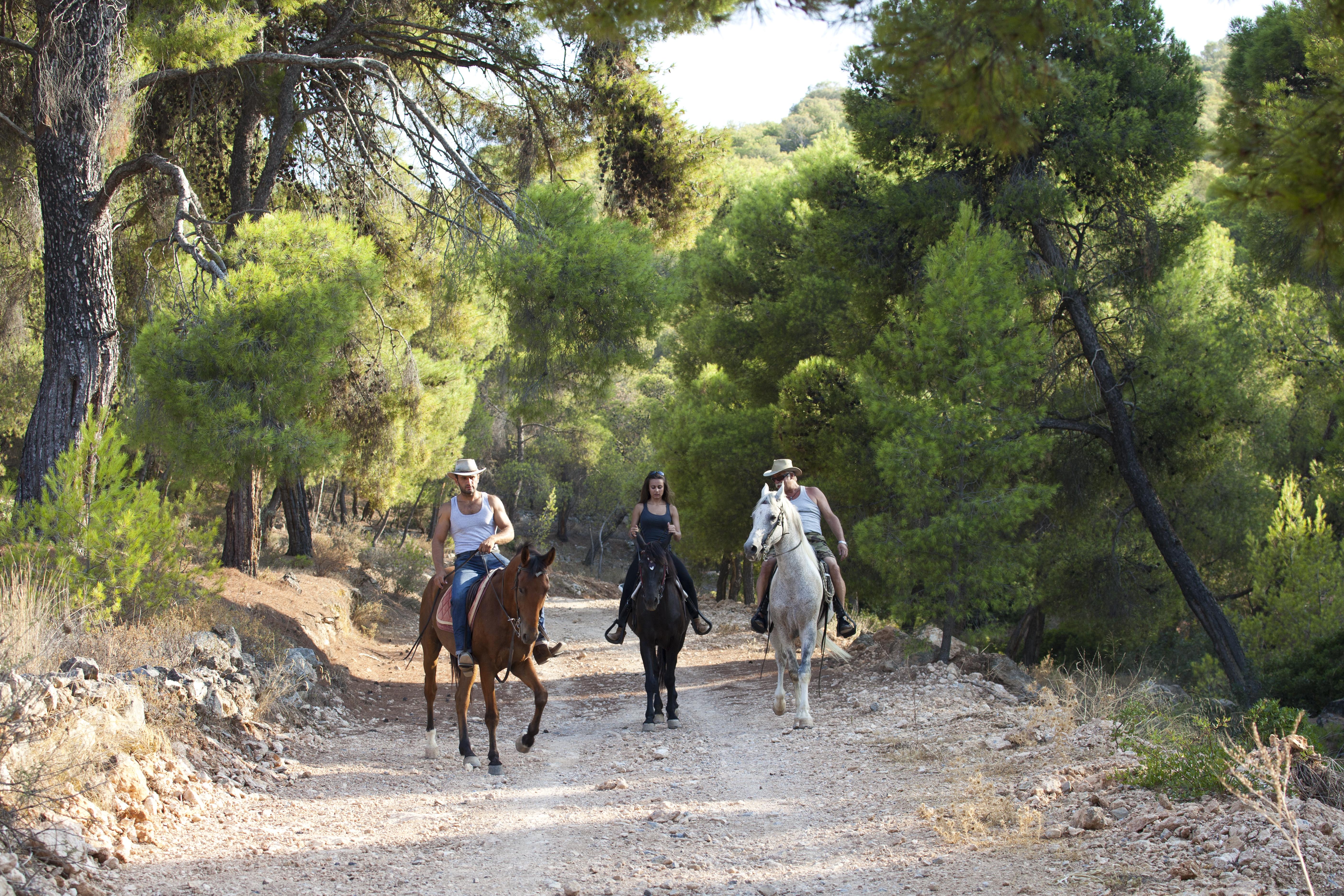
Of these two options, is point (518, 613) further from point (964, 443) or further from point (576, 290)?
point (964, 443)

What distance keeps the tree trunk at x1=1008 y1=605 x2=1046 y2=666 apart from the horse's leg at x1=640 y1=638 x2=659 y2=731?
14791 millimetres

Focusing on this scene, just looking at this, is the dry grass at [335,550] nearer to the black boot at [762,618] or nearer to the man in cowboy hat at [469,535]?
the man in cowboy hat at [469,535]

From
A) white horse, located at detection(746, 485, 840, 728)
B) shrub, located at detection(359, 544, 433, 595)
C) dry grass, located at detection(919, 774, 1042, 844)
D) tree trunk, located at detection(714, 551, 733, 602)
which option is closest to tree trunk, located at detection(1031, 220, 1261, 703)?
white horse, located at detection(746, 485, 840, 728)

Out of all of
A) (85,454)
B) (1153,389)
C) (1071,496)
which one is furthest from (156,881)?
(1071,496)

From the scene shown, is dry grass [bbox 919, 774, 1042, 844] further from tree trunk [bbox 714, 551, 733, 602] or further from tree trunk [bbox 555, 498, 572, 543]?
tree trunk [bbox 555, 498, 572, 543]

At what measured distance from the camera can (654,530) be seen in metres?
9.91

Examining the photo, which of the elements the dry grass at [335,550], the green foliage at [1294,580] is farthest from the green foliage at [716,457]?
the green foliage at [1294,580]

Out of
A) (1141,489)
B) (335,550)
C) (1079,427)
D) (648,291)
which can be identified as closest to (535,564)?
(648,291)

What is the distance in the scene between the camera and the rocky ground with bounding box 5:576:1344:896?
4742mm

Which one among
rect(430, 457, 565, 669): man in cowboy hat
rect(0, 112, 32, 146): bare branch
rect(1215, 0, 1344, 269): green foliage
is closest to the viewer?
rect(1215, 0, 1344, 269): green foliage

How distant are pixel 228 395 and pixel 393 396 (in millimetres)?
4141

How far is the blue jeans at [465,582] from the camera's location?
7562mm

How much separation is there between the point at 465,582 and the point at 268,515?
17340 mm

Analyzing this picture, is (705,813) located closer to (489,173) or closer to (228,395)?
(228,395)
